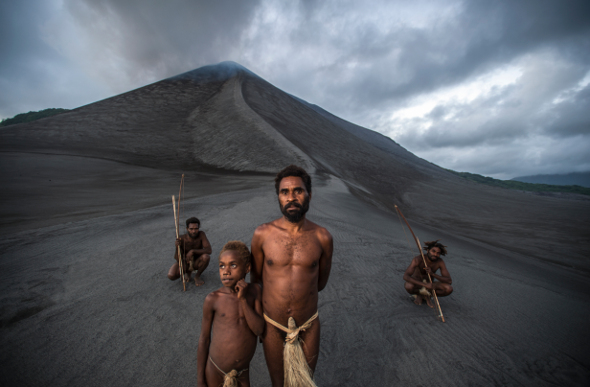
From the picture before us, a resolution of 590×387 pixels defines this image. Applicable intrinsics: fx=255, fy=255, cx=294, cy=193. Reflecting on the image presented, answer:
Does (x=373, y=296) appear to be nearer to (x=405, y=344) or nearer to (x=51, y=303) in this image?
(x=405, y=344)

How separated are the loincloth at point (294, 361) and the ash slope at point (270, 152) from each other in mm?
9541

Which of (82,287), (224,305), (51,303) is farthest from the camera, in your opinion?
(82,287)

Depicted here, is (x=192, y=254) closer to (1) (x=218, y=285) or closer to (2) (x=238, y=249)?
(1) (x=218, y=285)

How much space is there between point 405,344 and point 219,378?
2.11m

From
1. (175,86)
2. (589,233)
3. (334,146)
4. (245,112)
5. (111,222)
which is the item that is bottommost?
(589,233)

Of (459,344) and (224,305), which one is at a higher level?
(224,305)

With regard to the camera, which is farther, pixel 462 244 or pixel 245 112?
pixel 245 112

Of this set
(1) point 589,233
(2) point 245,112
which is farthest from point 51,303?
(2) point 245,112

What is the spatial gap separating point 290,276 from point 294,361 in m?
0.52

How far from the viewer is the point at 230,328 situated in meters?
1.65

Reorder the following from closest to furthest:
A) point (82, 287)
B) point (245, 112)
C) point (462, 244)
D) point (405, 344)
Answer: point (405, 344) < point (82, 287) < point (462, 244) < point (245, 112)

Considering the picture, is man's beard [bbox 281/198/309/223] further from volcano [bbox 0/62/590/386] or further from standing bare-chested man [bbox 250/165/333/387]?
volcano [bbox 0/62/590/386]

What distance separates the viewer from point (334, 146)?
27.1 m

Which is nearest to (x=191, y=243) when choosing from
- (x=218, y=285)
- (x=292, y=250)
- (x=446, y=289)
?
(x=218, y=285)
